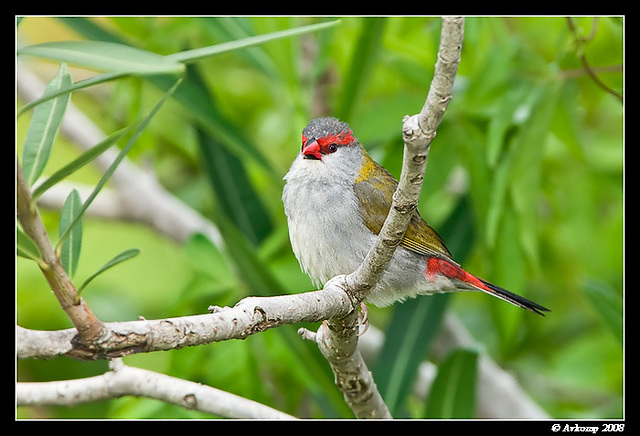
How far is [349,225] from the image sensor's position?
244cm

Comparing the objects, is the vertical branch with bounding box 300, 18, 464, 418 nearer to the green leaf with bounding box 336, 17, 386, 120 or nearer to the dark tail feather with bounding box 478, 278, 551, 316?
the dark tail feather with bounding box 478, 278, 551, 316

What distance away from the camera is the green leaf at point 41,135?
1.62 m

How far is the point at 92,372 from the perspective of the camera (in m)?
4.09

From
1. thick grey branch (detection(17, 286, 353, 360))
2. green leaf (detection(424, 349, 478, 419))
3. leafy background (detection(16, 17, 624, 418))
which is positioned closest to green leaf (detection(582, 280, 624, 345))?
leafy background (detection(16, 17, 624, 418))

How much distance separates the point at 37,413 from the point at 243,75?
2.38 meters

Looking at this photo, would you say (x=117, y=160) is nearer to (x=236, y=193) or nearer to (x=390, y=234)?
(x=390, y=234)

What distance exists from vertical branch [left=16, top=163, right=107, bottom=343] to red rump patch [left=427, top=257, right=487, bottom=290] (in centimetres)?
141

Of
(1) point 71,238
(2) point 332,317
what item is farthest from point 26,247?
(2) point 332,317

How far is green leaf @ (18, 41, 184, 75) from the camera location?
51.2 inches

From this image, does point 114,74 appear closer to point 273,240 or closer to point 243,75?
point 273,240

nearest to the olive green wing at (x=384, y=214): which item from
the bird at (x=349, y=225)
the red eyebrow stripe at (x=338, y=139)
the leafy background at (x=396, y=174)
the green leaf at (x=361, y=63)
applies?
the bird at (x=349, y=225)

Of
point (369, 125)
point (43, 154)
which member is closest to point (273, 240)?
point (369, 125)

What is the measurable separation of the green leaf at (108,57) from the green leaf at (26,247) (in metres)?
0.35

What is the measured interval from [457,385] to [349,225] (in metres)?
0.94
